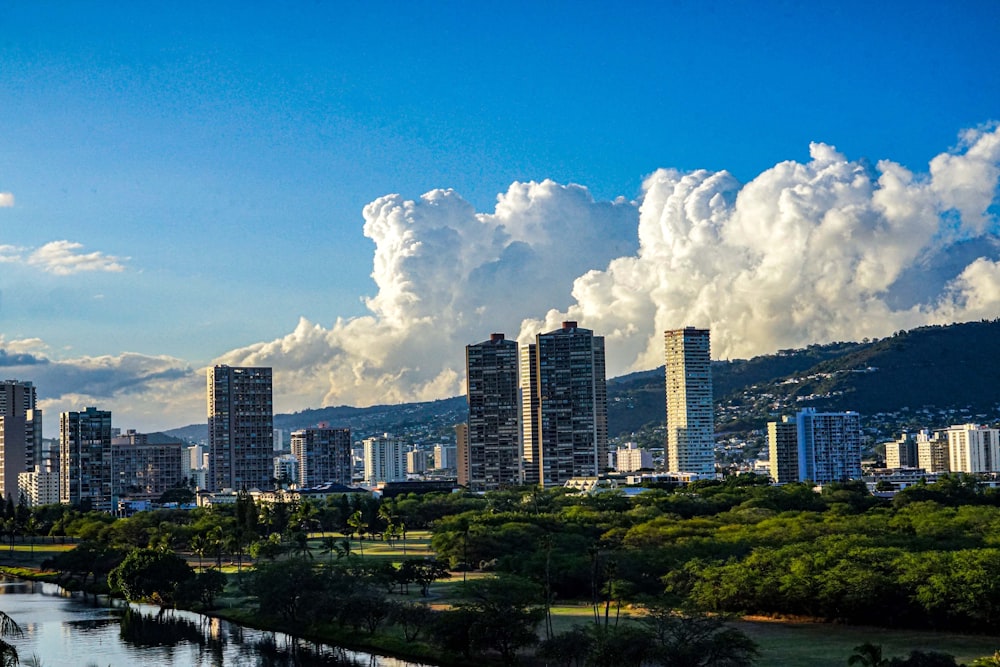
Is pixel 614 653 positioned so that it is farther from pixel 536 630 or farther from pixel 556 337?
pixel 556 337

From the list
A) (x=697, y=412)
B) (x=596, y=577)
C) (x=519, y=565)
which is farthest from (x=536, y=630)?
(x=697, y=412)

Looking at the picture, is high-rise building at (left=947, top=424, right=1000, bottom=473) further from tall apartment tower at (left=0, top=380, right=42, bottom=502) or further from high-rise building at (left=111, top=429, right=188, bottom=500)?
tall apartment tower at (left=0, top=380, right=42, bottom=502)

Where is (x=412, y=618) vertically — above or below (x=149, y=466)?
below

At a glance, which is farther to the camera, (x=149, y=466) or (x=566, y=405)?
(x=149, y=466)

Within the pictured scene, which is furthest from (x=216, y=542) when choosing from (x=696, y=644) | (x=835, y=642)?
(x=696, y=644)

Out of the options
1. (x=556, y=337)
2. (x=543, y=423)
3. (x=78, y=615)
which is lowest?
(x=78, y=615)

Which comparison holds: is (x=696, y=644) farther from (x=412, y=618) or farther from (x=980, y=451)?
(x=980, y=451)

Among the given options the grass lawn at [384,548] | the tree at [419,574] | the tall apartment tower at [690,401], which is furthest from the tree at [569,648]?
the tall apartment tower at [690,401]

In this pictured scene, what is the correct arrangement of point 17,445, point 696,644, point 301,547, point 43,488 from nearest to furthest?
point 696,644 → point 301,547 → point 43,488 → point 17,445
